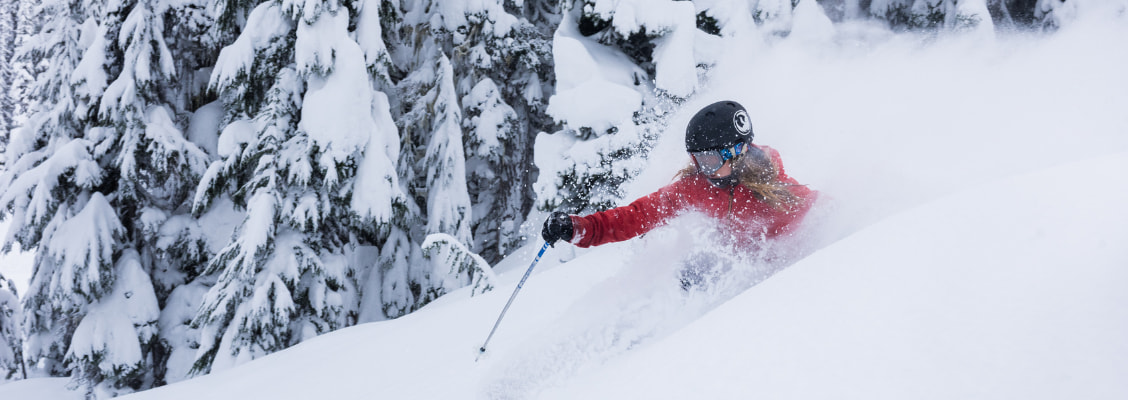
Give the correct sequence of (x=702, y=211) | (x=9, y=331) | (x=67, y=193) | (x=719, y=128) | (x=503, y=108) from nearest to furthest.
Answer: (x=719, y=128), (x=702, y=211), (x=67, y=193), (x=9, y=331), (x=503, y=108)

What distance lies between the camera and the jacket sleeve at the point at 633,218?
150 inches

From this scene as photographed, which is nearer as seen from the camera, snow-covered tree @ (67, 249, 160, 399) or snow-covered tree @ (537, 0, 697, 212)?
snow-covered tree @ (537, 0, 697, 212)

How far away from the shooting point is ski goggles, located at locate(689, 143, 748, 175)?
3.45m

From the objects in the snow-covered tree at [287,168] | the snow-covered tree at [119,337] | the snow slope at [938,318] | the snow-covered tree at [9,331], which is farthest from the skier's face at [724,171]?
the snow-covered tree at [9,331]

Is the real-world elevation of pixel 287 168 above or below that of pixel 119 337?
above

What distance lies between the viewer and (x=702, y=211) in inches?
149

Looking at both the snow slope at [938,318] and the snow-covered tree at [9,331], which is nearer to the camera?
the snow slope at [938,318]

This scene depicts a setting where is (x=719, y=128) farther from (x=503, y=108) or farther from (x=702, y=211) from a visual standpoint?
(x=503, y=108)

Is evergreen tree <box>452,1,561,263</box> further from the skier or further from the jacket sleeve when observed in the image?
the skier

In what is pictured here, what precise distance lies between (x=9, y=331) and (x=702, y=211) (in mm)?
12427

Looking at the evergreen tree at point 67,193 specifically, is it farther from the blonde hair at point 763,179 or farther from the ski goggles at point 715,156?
the blonde hair at point 763,179

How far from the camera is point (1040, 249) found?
1564 millimetres

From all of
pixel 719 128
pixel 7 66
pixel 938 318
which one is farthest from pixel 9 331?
pixel 7 66

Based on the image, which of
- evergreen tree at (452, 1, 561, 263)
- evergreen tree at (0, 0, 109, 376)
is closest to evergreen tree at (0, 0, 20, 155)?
evergreen tree at (0, 0, 109, 376)
